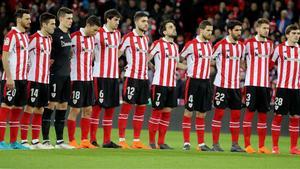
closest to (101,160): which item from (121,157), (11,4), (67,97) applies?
(121,157)

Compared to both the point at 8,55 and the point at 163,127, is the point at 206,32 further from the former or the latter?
the point at 8,55

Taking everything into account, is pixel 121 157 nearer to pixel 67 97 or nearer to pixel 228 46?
pixel 67 97

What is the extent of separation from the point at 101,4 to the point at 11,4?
3.28m

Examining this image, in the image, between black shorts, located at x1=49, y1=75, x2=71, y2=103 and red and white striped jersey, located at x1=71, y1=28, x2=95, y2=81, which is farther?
red and white striped jersey, located at x1=71, y1=28, x2=95, y2=81

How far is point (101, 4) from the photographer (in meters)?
26.0

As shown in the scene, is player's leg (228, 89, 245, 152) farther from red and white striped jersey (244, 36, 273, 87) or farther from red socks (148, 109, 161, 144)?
red socks (148, 109, 161, 144)

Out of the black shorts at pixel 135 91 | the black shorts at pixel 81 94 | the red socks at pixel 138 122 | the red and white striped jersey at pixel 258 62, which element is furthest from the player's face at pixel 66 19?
the red and white striped jersey at pixel 258 62

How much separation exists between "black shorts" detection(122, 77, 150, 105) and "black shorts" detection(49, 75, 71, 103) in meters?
1.24

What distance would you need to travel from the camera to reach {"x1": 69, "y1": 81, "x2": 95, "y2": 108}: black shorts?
15.6 m

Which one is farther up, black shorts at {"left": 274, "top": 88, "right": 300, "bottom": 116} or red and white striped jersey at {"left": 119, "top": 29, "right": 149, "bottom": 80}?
red and white striped jersey at {"left": 119, "top": 29, "right": 149, "bottom": 80}

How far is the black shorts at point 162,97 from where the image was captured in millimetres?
16234

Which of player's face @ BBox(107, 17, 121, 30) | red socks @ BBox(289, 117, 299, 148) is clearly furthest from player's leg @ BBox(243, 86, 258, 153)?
player's face @ BBox(107, 17, 121, 30)

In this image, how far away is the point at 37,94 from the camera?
1495 centimetres

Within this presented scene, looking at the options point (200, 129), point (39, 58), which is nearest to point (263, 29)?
point (200, 129)
